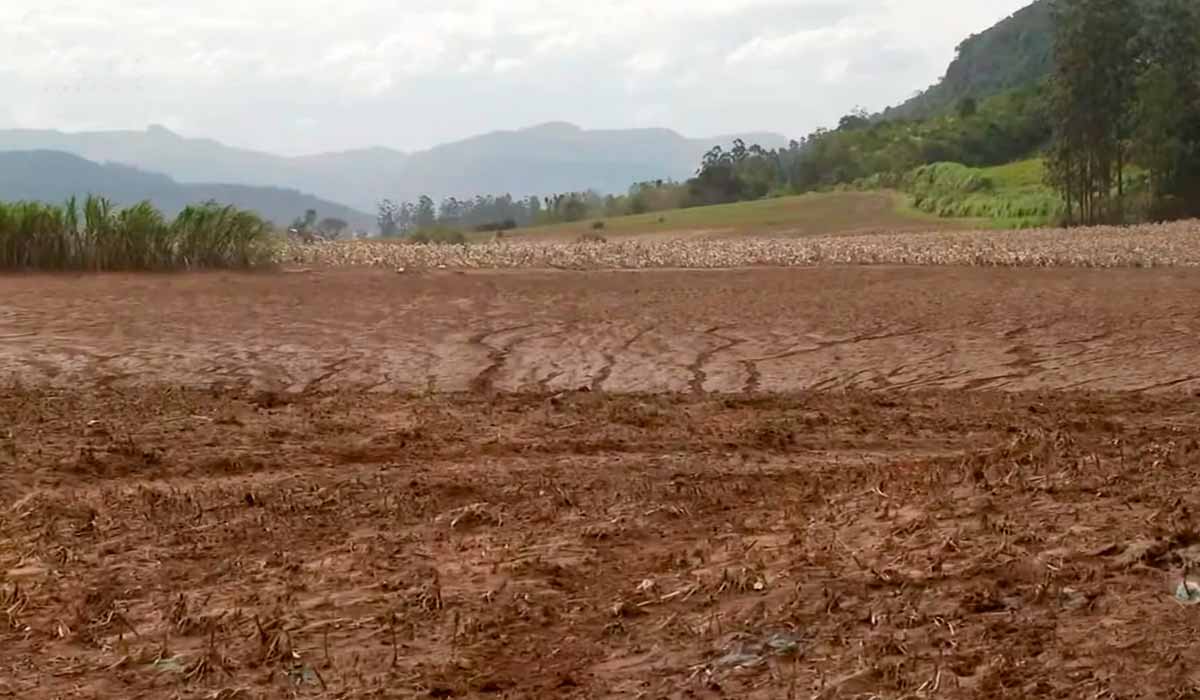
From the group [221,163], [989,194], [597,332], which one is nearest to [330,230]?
[597,332]

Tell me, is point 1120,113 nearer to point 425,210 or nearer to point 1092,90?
point 1092,90

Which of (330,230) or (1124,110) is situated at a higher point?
(1124,110)

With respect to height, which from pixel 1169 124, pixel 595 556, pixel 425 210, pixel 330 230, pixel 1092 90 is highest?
pixel 1092 90

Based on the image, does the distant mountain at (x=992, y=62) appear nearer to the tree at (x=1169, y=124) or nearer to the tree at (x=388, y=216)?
the tree at (x=388, y=216)

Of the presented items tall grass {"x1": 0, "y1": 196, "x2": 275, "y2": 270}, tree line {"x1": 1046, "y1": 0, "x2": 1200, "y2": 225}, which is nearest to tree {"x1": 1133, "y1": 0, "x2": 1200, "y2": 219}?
tree line {"x1": 1046, "y1": 0, "x2": 1200, "y2": 225}

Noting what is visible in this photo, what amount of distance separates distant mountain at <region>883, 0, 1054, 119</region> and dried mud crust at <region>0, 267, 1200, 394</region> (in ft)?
382

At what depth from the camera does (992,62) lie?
146 m

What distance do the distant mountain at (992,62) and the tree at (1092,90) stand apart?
88.3 m

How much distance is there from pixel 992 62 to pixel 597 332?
145655mm

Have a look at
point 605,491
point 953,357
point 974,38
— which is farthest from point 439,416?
point 974,38

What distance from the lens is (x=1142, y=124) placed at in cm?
3891

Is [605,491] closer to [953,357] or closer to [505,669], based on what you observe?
[505,669]

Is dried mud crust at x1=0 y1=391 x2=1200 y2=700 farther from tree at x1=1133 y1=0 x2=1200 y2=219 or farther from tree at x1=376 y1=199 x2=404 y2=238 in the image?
tree at x1=376 y1=199 x2=404 y2=238

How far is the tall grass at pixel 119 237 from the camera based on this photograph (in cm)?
1558
